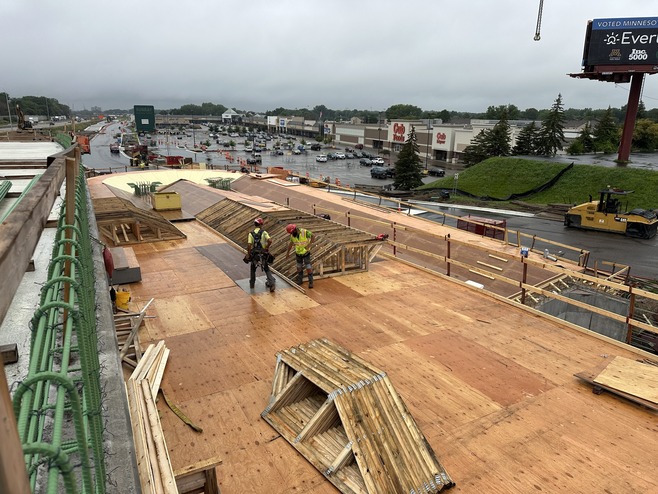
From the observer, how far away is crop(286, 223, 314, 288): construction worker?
38.7 feet

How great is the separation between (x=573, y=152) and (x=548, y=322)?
68222 mm

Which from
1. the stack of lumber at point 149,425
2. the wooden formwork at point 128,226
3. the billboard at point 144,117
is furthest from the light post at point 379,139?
the stack of lumber at point 149,425

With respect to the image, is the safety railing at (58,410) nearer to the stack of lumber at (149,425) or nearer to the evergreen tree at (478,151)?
the stack of lumber at (149,425)

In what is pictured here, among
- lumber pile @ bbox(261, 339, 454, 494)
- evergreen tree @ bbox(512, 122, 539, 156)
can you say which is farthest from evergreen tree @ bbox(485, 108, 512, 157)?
lumber pile @ bbox(261, 339, 454, 494)

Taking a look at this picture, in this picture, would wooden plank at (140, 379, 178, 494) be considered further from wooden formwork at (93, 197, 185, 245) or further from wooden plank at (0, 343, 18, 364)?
wooden formwork at (93, 197, 185, 245)

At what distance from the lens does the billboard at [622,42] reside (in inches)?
1741

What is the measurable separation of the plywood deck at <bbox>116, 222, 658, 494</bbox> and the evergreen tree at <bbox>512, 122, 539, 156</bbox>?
61.1 m

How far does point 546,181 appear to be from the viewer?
1912 inches

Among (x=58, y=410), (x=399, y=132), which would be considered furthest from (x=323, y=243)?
(x=399, y=132)

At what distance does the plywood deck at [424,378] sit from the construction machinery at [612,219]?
960 inches

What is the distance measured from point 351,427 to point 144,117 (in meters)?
88.3

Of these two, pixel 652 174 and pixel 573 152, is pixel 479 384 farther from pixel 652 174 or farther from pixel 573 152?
pixel 573 152

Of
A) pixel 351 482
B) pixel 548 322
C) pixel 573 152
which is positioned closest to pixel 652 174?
pixel 573 152

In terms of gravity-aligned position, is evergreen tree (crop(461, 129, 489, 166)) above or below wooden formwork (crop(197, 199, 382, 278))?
above
